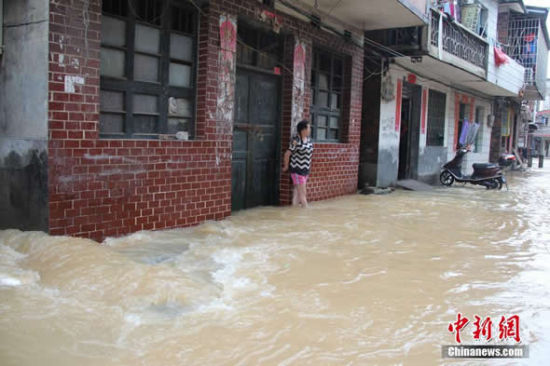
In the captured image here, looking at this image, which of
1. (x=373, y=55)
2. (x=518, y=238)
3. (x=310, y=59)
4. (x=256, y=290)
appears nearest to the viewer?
(x=256, y=290)

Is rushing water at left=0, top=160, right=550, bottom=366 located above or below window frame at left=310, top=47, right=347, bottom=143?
below

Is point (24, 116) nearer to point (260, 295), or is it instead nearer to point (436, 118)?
point (260, 295)

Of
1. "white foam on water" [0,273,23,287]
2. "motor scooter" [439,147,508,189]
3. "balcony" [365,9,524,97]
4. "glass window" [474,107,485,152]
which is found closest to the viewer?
"white foam on water" [0,273,23,287]

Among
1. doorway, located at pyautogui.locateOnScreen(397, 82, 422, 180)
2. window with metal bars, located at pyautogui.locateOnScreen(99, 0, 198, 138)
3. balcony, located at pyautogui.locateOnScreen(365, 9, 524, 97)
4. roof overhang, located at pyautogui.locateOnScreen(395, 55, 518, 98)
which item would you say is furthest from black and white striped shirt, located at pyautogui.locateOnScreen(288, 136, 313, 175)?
doorway, located at pyautogui.locateOnScreen(397, 82, 422, 180)

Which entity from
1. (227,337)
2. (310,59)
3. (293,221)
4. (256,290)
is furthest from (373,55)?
(227,337)

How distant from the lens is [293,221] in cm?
751

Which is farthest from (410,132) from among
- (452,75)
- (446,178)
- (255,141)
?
(255,141)

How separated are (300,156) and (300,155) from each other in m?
0.02

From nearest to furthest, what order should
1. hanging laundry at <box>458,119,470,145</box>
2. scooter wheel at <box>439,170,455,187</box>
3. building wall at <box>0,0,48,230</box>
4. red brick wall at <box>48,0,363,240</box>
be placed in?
building wall at <box>0,0,48,230</box> → red brick wall at <box>48,0,363,240</box> → scooter wheel at <box>439,170,455,187</box> → hanging laundry at <box>458,119,470,145</box>

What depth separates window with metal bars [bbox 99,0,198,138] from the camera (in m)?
5.71

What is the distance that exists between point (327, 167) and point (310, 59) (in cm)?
218

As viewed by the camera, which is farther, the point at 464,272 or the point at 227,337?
the point at 464,272

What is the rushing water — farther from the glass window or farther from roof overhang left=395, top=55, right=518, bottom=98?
the glass window

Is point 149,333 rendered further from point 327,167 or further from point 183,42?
point 327,167
